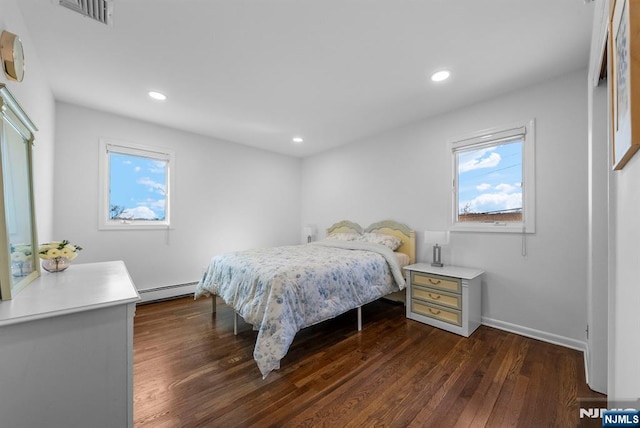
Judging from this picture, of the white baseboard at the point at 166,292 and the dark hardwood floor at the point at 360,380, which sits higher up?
the white baseboard at the point at 166,292

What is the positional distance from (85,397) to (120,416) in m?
0.17

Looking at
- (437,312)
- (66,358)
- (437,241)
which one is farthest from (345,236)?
(66,358)

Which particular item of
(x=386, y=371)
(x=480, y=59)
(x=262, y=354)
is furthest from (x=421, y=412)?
(x=480, y=59)

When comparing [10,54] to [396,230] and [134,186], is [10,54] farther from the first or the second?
[396,230]

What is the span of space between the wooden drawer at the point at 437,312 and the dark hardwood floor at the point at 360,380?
15 cm

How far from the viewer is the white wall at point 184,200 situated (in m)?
3.00

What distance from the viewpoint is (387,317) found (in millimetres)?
3053

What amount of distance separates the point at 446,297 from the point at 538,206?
1.27 metres

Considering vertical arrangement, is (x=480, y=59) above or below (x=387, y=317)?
above

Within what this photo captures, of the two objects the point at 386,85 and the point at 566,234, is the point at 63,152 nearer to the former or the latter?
the point at 386,85

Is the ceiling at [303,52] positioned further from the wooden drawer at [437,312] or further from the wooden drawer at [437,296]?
the wooden drawer at [437,312]

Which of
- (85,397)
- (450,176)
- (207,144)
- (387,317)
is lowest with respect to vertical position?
(387,317)

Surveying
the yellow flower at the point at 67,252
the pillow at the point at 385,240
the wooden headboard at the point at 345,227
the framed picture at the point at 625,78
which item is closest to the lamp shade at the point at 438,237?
the pillow at the point at 385,240

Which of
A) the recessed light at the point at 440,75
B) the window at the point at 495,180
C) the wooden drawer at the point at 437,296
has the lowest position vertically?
the wooden drawer at the point at 437,296
